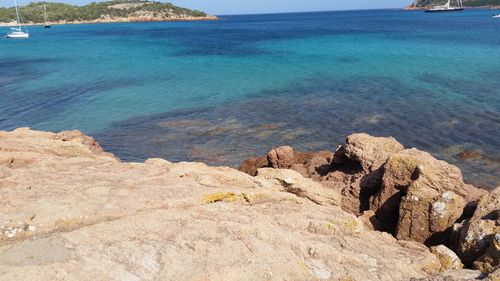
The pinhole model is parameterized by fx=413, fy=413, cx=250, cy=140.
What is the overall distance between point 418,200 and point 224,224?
24.1 ft

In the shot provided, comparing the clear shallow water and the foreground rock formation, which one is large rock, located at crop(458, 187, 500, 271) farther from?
the clear shallow water

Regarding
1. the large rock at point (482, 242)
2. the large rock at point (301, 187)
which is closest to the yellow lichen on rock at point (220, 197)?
the large rock at point (301, 187)

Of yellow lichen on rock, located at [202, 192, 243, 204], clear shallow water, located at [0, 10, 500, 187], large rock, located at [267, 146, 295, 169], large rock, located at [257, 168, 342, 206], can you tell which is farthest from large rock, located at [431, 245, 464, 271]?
clear shallow water, located at [0, 10, 500, 187]

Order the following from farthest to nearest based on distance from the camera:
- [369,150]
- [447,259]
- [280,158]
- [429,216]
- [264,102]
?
[264,102]
[280,158]
[369,150]
[429,216]
[447,259]

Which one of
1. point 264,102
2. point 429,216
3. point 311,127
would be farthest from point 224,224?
point 264,102

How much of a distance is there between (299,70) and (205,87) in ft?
49.7

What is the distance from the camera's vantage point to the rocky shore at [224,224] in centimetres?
805

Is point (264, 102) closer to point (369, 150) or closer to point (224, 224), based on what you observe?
point (369, 150)

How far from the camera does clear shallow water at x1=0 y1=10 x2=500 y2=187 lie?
28141 mm

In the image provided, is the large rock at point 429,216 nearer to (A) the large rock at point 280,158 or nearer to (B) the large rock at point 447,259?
(B) the large rock at point 447,259

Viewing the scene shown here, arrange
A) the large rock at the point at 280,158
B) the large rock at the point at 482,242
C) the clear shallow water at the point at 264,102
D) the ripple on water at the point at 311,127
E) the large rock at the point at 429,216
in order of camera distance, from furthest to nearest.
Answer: the clear shallow water at the point at 264,102, the ripple on water at the point at 311,127, the large rock at the point at 280,158, the large rock at the point at 429,216, the large rock at the point at 482,242

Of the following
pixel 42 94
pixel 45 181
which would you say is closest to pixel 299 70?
Result: pixel 42 94

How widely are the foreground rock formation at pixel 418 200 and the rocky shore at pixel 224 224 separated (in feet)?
0.14

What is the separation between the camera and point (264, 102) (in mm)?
39375
